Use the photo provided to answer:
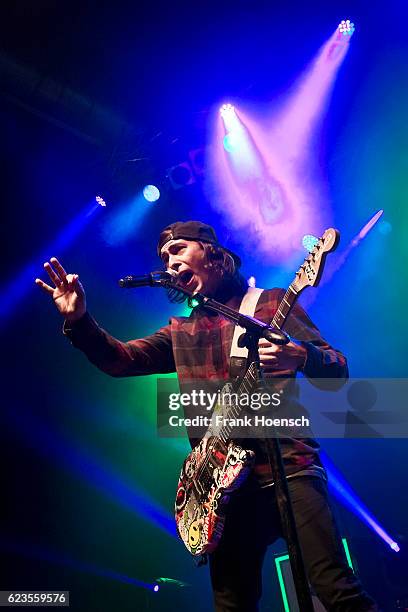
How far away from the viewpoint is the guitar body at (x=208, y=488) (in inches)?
76.7

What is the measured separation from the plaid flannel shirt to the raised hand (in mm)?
71

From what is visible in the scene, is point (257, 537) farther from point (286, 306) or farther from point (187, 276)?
point (187, 276)

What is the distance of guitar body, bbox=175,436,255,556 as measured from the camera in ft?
6.40

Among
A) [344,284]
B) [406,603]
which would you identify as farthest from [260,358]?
[344,284]

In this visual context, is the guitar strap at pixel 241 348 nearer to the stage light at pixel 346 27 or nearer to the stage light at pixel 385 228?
the stage light at pixel 346 27

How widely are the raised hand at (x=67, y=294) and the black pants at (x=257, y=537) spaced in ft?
4.10

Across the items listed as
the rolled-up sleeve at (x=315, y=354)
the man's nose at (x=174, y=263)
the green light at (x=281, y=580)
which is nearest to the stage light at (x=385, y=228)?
the green light at (x=281, y=580)

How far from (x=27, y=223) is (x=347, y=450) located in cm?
708

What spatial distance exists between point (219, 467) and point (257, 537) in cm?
40

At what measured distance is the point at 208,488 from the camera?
210cm

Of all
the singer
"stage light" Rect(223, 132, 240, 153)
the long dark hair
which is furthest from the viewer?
"stage light" Rect(223, 132, 240, 153)

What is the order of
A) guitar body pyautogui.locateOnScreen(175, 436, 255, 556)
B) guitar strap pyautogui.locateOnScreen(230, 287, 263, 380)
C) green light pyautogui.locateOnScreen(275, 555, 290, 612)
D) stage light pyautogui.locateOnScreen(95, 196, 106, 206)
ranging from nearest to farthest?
guitar body pyautogui.locateOnScreen(175, 436, 255, 556) < guitar strap pyautogui.locateOnScreen(230, 287, 263, 380) < green light pyautogui.locateOnScreen(275, 555, 290, 612) < stage light pyautogui.locateOnScreen(95, 196, 106, 206)

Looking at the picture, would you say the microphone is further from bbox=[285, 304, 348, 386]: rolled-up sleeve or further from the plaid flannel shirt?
bbox=[285, 304, 348, 386]: rolled-up sleeve

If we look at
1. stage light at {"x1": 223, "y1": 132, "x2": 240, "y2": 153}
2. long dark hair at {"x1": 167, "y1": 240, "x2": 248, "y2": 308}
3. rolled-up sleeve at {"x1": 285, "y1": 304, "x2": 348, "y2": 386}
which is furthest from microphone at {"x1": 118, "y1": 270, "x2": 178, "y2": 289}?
stage light at {"x1": 223, "y1": 132, "x2": 240, "y2": 153}
